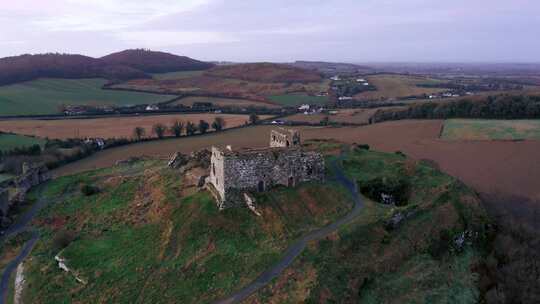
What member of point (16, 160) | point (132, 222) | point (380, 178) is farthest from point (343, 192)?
point (16, 160)

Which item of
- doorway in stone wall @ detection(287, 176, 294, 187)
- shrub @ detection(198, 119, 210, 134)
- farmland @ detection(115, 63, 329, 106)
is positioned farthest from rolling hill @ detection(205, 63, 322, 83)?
doorway in stone wall @ detection(287, 176, 294, 187)

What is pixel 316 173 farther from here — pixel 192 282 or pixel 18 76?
pixel 18 76

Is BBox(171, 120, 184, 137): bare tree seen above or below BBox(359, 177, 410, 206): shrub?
above

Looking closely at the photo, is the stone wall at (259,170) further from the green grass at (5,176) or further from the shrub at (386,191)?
the green grass at (5,176)

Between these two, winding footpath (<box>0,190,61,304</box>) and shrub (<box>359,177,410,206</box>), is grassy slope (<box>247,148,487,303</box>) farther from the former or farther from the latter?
winding footpath (<box>0,190,61,304</box>)

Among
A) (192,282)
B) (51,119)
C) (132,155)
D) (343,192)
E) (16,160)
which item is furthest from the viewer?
(51,119)

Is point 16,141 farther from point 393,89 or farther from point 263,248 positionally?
point 393,89
